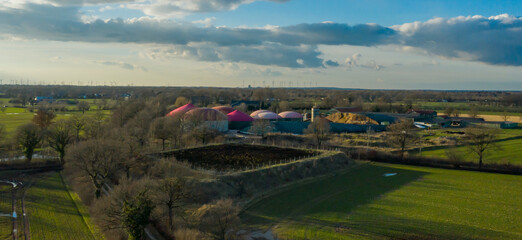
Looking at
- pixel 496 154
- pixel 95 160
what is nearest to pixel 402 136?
pixel 496 154

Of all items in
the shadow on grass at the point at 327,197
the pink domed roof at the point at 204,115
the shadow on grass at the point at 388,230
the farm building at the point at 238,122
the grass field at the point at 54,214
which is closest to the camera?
the shadow on grass at the point at 388,230

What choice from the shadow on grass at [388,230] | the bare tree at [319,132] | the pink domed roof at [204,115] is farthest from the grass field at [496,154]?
the pink domed roof at [204,115]

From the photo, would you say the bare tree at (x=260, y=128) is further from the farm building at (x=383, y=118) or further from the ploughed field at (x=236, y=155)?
the farm building at (x=383, y=118)

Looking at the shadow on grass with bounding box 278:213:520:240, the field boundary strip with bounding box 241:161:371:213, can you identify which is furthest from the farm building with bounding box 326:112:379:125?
the shadow on grass with bounding box 278:213:520:240

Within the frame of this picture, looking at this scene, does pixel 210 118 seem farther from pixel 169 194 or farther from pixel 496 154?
pixel 496 154

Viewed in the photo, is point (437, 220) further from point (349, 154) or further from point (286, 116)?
point (286, 116)

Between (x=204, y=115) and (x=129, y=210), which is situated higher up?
(x=204, y=115)
